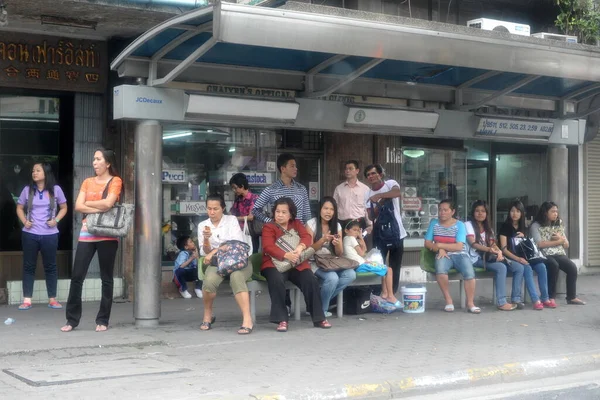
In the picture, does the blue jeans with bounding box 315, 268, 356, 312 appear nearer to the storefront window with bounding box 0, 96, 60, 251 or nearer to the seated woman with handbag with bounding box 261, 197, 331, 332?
the seated woman with handbag with bounding box 261, 197, 331, 332

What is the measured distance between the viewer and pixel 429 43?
9.80 meters

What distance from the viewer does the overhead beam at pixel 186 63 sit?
8797 mm

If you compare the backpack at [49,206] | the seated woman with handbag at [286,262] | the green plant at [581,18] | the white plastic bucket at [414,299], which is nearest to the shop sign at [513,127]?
the white plastic bucket at [414,299]

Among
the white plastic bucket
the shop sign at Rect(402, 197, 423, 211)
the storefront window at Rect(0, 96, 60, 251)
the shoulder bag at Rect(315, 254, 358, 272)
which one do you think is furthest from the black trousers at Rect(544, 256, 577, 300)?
the storefront window at Rect(0, 96, 60, 251)

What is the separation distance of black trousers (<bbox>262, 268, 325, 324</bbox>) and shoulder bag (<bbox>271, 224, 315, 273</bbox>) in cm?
9

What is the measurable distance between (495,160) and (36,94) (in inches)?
339

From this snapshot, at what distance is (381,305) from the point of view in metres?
11.6

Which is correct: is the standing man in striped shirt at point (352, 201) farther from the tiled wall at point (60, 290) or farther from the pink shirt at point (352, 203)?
the tiled wall at point (60, 290)

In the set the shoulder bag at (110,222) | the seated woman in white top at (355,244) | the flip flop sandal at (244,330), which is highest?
the shoulder bag at (110,222)

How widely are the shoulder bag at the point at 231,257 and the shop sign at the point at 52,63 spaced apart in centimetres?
386

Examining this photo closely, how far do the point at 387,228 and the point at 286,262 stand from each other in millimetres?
2110

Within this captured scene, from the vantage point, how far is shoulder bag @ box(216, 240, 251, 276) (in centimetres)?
972

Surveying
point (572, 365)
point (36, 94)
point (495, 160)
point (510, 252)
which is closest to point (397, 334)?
point (572, 365)

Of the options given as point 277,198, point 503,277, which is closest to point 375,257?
point 277,198
